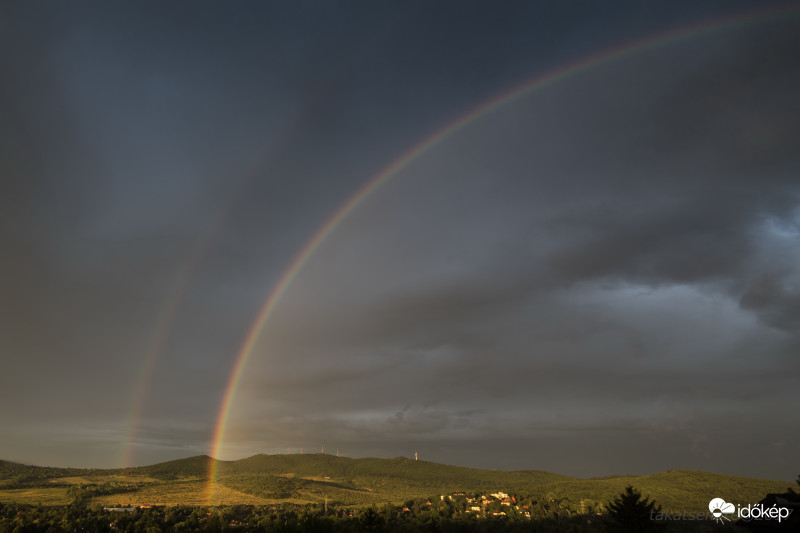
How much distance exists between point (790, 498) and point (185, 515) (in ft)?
487

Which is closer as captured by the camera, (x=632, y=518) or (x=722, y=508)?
(x=632, y=518)

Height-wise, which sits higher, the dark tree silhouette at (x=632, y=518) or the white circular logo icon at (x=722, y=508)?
the dark tree silhouette at (x=632, y=518)

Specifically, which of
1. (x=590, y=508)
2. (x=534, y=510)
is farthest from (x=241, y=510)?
(x=590, y=508)

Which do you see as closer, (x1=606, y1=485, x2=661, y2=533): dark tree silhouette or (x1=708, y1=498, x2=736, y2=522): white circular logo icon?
(x1=606, y1=485, x2=661, y2=533): dark tree silhouette

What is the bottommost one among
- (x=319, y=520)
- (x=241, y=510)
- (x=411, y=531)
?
(x=241, y=510)

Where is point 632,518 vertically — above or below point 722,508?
above

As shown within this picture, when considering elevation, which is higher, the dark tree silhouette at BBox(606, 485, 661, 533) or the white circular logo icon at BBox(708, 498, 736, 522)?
the dark tree silhouette at BBox(606, 485, 661, 533)

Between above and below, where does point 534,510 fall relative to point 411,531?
below

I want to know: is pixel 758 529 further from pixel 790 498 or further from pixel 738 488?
pixel 738 488

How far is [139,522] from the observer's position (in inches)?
4948

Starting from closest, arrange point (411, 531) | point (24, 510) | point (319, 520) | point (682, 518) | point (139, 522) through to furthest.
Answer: point (319, 520) < point (411, 531) < point (682, 518) < point (139, 522) < point (24, 510)

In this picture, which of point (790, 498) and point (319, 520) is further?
point (790, 498)

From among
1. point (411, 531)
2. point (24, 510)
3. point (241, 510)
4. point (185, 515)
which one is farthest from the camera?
point (241, 510)

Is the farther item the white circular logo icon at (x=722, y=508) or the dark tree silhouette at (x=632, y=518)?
the white circular logo icon at (x=722, y=508)
